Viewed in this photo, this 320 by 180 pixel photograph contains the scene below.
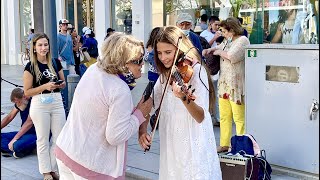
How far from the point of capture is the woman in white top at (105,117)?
9.18 ft

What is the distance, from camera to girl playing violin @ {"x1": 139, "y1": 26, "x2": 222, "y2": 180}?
116 inches

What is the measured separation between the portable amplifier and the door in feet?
2.16

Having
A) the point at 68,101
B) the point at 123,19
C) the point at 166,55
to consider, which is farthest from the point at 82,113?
the point at 123,19

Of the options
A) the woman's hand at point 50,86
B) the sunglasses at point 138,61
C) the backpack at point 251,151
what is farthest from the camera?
the woman's hand at point 50,86

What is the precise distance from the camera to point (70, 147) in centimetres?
289

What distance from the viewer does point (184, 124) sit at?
9.77ft

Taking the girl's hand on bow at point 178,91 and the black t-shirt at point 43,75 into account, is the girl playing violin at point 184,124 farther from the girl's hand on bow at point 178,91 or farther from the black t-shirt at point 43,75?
the black t-shirt at point 43,75

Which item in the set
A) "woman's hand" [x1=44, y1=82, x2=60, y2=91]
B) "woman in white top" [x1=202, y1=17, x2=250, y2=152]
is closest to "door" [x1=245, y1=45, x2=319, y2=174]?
"woman in white top" [x1=202, y1=17, x2=250, y2=152]

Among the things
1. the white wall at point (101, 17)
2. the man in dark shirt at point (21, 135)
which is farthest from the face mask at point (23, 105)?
the white wall at point (101, 17)

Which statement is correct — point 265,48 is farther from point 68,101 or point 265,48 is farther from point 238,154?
point 68,101

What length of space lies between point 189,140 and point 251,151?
176cm

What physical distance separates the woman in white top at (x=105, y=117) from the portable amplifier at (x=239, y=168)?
5.34 ft

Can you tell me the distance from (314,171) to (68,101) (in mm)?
4062

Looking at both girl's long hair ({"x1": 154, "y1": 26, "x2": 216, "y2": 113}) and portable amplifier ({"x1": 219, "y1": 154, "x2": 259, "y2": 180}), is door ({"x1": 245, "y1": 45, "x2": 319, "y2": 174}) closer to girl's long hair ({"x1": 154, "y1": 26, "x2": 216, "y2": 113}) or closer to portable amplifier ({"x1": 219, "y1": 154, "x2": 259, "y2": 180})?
portable amplifier ({"x1": 219, "y1": 154, "x2": 259, "y2": 180})
